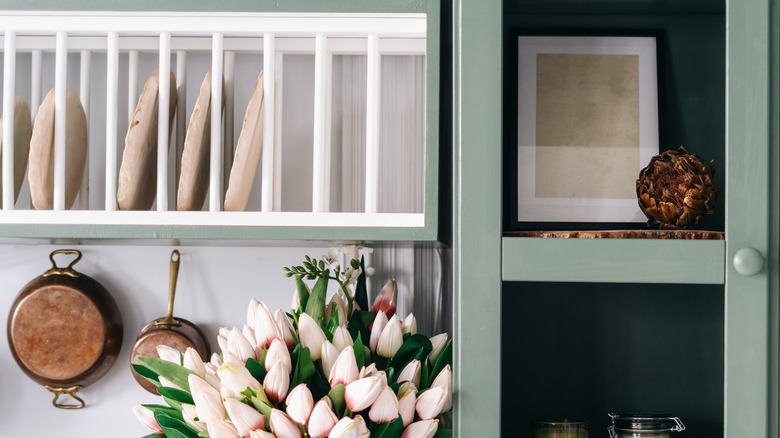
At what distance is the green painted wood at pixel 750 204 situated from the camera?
3.27 feet

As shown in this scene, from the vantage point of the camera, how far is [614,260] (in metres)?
1.02

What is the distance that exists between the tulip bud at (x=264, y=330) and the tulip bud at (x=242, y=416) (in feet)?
0.40

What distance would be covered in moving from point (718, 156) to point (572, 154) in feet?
0.99

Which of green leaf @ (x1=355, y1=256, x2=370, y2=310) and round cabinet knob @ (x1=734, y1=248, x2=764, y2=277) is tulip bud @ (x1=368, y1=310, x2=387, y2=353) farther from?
round cabinet knob @ (x1=734, y1=248, x2=764, y2=277)

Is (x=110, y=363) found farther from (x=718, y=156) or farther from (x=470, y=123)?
(x=718, y=156)

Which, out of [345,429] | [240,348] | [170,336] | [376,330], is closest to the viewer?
[345,429]

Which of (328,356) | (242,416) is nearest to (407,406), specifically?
(328,356)

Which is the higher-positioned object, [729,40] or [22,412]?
[729,40]

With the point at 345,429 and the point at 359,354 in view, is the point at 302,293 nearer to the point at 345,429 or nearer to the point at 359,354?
the point at 359,354

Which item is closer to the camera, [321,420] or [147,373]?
[321,420]

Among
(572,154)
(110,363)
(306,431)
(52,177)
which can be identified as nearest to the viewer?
(306,431)

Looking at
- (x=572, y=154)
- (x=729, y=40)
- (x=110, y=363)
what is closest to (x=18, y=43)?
(x=110, y=363)

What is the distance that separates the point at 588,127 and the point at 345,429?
732 millimetres

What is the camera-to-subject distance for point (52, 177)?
1.16 metres
